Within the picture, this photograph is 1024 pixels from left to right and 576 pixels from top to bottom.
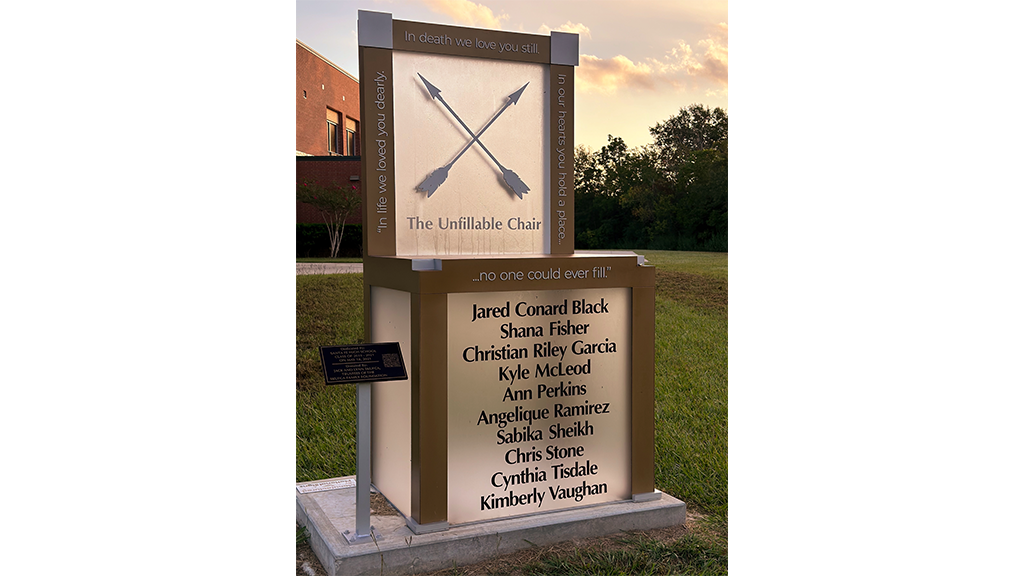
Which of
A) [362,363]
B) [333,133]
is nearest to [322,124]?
[333,133]

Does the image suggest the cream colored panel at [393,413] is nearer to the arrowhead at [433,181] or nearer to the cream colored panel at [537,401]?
the cream colored panel at [537,401]

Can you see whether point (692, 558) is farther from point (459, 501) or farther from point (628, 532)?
point (459, 501)

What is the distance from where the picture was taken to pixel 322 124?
60.6 feet

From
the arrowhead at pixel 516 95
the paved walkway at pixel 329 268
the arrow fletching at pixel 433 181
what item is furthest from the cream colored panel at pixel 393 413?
the paved walkway at pixel 329 268

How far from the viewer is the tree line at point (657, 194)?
16.9m

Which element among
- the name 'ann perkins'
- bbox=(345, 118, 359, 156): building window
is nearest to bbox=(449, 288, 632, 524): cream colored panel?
the name 'ann perkins'

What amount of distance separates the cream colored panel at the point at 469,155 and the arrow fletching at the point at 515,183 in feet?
0.08

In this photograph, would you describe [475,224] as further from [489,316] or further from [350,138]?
[350,138]

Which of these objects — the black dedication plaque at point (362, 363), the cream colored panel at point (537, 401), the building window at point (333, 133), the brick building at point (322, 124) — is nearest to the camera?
the black dedication plaque at point (362, 363)

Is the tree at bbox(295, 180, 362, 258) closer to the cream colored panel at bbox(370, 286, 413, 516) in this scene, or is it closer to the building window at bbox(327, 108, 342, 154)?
the building window at bbox(327, 108, 342, 154)

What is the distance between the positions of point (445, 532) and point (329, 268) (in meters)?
9.69

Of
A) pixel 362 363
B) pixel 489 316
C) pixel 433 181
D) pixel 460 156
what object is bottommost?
pixel 362 363

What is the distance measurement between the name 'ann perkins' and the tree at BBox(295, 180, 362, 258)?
1031 centimetres

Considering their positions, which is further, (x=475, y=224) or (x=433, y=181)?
(x=475, y=224)
